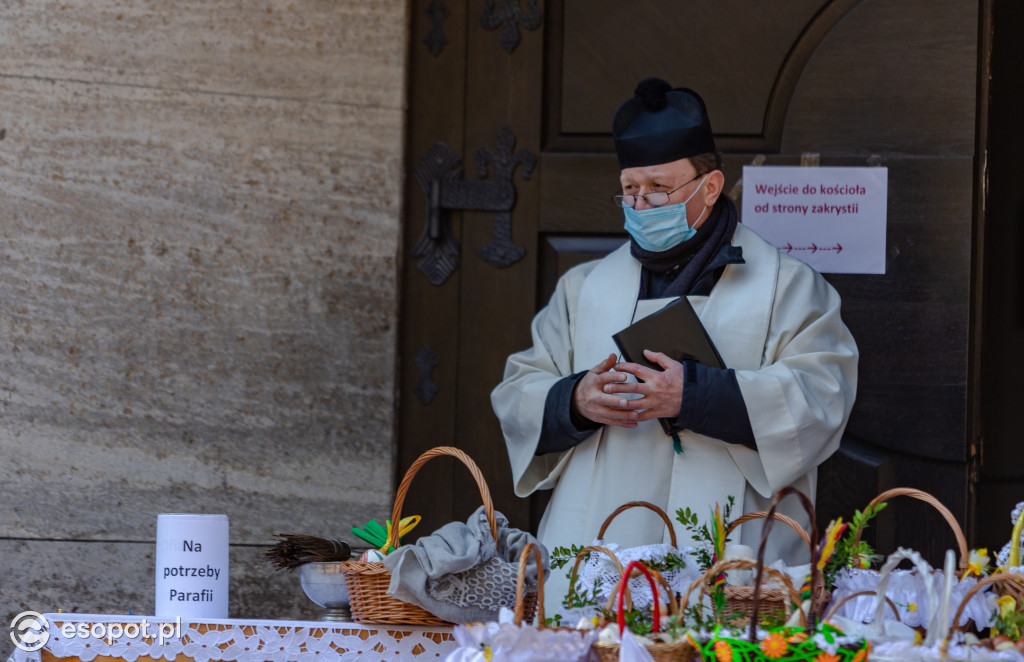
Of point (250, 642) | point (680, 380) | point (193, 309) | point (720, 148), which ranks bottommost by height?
point (250, 642)

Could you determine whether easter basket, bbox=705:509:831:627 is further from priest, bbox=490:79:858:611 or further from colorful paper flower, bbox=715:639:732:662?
priest, bbox=490:79:858:611

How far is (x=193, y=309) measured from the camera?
3828 mm

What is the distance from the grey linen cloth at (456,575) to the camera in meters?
2.22

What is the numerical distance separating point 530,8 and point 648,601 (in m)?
2.23

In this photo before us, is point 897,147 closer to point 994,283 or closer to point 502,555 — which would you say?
point 994,283

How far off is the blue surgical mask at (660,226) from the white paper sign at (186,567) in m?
1.36

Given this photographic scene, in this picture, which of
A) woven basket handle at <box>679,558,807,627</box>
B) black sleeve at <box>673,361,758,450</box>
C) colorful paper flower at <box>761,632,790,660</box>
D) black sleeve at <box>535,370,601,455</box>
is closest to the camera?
colorful paper flower at <box>761,632,790,660</box>

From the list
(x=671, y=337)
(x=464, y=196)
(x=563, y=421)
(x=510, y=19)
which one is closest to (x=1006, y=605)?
(x=671, y=337)

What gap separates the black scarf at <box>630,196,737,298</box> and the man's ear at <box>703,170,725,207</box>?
39 millimetres

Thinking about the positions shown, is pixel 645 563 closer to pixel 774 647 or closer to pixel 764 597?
pixel 764 597

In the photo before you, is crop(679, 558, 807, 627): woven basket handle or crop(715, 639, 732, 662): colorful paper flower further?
crop(679, 558, 807, 627): woven basket handle

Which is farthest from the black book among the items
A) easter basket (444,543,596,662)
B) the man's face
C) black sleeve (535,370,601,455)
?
easter basket (444,543,596,662)

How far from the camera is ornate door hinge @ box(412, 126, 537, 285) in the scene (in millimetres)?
3941

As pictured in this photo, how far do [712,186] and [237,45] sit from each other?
155 centimetres
